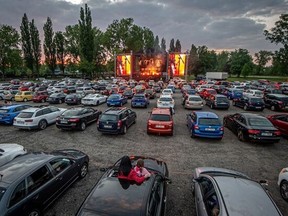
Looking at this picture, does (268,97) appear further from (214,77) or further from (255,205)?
(214,77)

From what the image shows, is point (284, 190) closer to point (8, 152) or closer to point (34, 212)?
point (34, 212)

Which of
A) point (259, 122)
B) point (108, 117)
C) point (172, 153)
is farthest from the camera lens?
point (108, 117)

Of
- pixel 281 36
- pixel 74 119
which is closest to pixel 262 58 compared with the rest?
pixel 281 36

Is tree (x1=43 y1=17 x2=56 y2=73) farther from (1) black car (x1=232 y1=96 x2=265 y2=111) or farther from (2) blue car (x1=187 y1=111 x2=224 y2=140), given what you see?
(2) blue car (x1=187 y1=111 x2=224 y2=140)

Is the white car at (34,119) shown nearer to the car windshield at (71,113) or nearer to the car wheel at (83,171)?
the car windshield at (71,113)

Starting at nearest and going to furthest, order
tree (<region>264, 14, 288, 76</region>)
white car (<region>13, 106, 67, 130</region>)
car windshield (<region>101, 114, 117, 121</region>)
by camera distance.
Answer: car windshield (<region>101, 114, 117, 121</region>), white car (<region>13, 106, 67, 130</region>), tree (<region>264, 14, 288, 76</region>)

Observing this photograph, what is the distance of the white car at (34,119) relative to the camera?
522 inches

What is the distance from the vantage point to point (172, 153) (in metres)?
9.95

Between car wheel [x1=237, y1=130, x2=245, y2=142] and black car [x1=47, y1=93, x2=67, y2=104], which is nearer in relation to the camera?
car wheel [x1=237, y1=130, x2=245, y2=142]

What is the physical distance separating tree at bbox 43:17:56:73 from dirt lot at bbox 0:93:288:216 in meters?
67.1

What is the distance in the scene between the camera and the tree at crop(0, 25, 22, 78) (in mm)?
60516

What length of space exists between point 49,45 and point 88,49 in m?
19.3

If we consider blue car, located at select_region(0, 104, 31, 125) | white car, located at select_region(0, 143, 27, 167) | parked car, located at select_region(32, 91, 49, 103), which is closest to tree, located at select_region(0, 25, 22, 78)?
parked car, located at select_region(32, 91, 49, 103)

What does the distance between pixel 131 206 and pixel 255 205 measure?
2.41m
